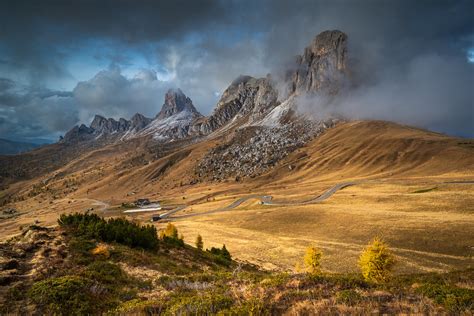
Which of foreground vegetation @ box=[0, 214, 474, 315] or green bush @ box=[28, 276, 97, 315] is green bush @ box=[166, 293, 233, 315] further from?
green bush @ box=[28, 276, 97, 315]

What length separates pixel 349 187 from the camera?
118688 millimetres

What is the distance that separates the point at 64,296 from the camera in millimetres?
14094

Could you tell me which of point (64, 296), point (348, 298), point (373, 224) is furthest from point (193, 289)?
point (373, 224)

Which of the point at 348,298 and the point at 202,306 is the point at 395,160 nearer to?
the point at 348,298

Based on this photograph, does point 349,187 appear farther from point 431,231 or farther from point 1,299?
point 1,299

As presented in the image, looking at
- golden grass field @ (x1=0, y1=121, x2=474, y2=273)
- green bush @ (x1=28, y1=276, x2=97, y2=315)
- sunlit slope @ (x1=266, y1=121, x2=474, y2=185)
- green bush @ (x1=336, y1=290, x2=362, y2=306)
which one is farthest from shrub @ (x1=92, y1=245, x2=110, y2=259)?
sunlit slope @ (x1=266, y1=121, x2=474, y2=185)

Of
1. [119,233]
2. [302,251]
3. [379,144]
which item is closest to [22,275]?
[119,233]

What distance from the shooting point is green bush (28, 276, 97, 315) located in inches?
524

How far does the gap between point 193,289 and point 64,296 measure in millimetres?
6528

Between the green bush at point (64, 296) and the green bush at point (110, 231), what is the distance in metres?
13.8

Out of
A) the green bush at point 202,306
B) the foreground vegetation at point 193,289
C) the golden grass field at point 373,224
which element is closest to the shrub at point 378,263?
the foreground vegetation at point 193,289

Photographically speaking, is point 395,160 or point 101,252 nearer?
point 101,252

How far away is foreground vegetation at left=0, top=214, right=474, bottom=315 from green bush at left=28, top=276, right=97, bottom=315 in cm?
4

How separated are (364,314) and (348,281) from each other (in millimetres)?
4341
